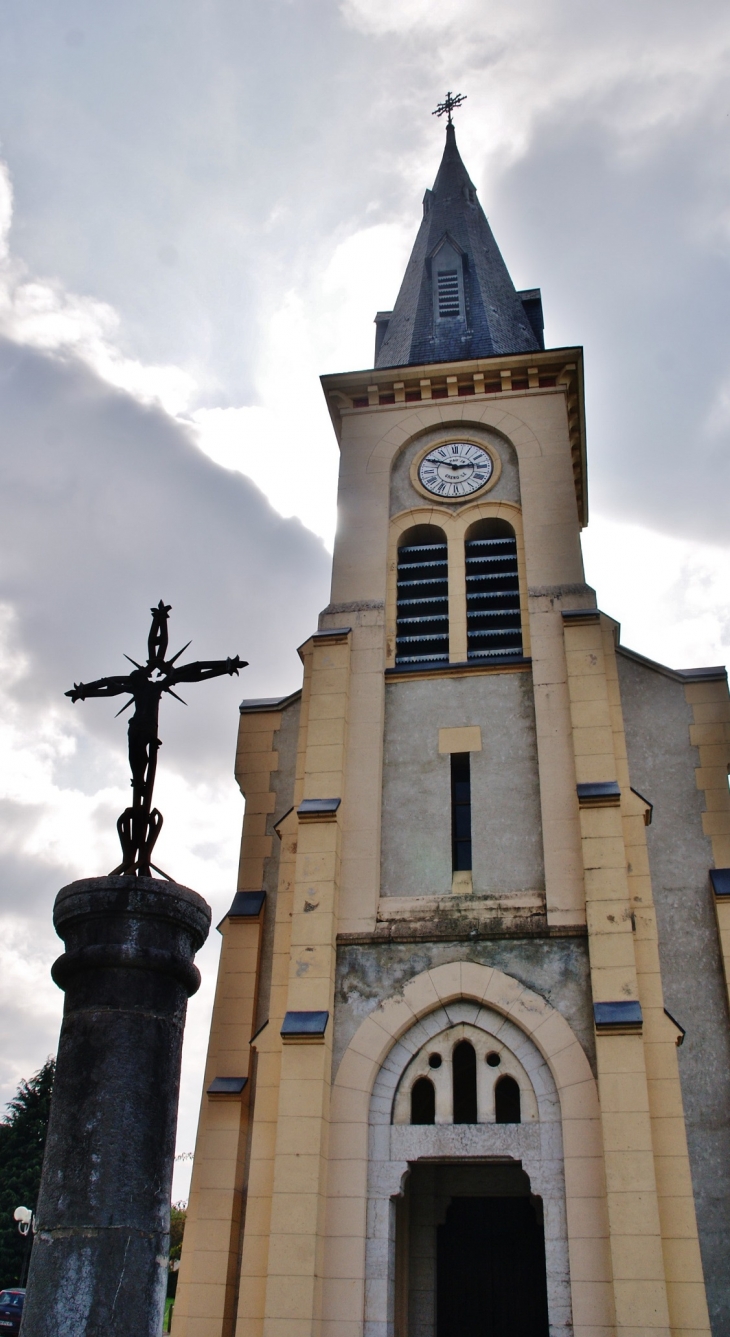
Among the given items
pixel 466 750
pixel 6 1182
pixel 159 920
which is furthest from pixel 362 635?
pixel 6 1182

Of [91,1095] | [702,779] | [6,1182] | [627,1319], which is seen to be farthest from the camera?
[6,1182]

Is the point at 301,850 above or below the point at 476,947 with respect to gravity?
above

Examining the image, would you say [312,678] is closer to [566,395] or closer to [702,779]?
[702,779]

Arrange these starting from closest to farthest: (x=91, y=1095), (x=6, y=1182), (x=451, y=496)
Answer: (x=91, y=1095) < (x=451, y=496) < (x=6, y=1182)

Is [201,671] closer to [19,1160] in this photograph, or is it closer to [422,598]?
[422,598]

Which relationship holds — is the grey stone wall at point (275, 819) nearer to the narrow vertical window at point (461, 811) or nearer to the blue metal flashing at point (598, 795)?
the narrow vertical window at point (461, 811)

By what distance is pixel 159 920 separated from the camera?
634 centimetres

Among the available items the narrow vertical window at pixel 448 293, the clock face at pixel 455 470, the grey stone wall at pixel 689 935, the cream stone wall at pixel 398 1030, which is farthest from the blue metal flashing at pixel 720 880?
the narrow vertical window at pixel 448 293

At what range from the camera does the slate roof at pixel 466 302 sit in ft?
74.4

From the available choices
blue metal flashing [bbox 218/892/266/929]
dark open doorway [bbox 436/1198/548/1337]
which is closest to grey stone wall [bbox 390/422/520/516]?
blue metal flashing [bbox 218/892/266/929]

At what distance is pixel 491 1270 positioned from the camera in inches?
590

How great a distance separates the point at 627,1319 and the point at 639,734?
8067 mm

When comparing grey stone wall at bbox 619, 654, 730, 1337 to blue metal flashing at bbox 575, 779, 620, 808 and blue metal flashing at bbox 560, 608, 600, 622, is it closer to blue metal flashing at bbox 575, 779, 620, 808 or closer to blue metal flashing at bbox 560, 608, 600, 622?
blue metal flashing at bbox 560, 608, 600, 622

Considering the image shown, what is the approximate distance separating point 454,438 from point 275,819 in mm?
7898
